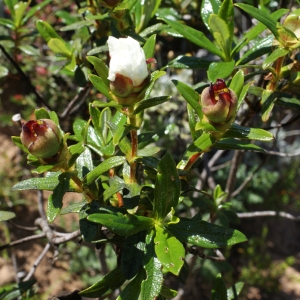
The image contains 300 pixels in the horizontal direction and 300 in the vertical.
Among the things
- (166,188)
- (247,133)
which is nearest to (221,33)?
(247,133)

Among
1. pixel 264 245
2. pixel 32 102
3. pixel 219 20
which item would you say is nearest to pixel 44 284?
pixel 32 102

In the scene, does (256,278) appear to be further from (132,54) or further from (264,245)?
(132,54)

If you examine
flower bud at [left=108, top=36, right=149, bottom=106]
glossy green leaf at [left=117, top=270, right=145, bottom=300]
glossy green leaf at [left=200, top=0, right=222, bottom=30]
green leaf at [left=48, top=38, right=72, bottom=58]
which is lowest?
glossy green leaf at [left=117, top=270, right=145, bottom=300]

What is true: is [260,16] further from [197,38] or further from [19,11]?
[19,11]

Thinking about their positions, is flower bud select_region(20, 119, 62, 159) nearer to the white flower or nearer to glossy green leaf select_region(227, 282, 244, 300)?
the white flower

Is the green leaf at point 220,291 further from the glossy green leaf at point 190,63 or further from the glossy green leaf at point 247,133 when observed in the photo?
the glossy green leaf at point 190,63

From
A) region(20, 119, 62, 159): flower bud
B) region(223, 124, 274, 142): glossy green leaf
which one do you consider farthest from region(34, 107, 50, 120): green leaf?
region(223, 124, 274, 142): glossy green leaf

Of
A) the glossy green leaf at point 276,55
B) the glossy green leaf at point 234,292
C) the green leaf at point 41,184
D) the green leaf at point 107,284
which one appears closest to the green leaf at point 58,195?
the green leaf at point 41,184
